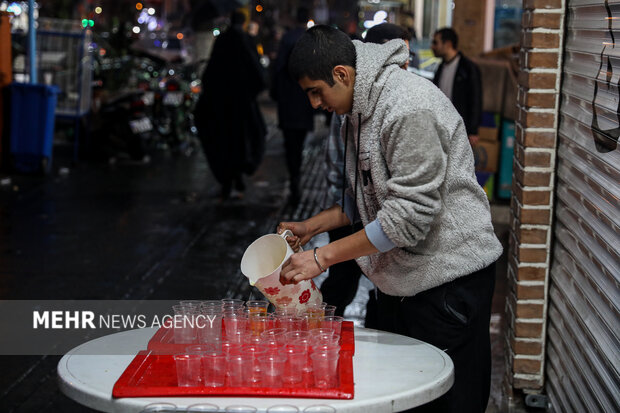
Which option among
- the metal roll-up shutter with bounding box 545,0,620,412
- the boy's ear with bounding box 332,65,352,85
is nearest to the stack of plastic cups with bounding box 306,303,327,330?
the boy's ear with bounding box 332,65,352,85

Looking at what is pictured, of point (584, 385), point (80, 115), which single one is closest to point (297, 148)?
point (80, 115)

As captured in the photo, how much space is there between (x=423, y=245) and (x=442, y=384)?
1.96ft

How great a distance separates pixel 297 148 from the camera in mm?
10852

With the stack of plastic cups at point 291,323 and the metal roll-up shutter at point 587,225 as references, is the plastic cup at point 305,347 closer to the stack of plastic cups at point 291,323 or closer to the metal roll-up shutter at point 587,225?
the stack of plastic cups at point 291,323

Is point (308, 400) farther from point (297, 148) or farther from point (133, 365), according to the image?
point (297, 148)

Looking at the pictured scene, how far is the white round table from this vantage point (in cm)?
264

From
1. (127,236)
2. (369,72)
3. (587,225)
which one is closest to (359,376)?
(369,72)

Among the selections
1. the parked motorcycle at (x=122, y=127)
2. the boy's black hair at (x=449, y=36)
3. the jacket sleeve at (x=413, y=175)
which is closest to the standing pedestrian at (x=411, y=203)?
the jacket sleeve at (x=413, y=175)

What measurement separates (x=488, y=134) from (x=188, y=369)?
8.52 m

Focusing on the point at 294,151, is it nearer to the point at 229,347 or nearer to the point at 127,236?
the point at 127,236

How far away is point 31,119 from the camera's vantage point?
1222 cm

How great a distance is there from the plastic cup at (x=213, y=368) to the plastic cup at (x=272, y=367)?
123 millimetres

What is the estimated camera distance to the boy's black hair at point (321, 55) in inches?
122

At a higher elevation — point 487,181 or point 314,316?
point 314,316
